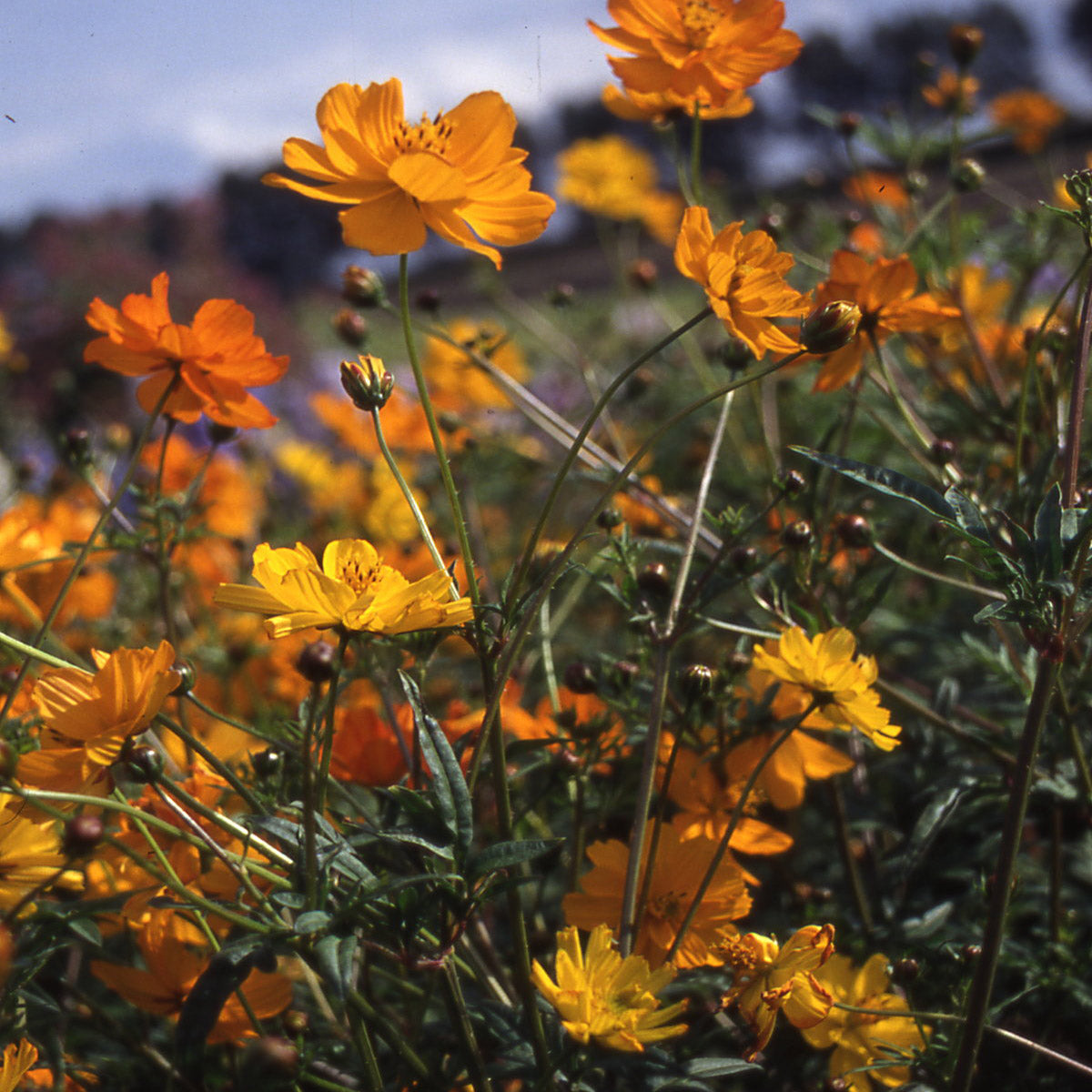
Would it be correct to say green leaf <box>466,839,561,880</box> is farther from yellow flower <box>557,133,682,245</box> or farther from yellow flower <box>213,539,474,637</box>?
yellow flower <box>557,133,682,245</box>

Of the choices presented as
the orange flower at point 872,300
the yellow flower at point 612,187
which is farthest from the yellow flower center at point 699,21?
the yellow flower at point 612,187

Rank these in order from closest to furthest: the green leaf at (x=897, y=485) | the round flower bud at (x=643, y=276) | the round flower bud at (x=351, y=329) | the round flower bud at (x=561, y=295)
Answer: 1. the green leaf at (x=897, y=485)
2. the round flower bud at (x=351, y=329)
3. the round flower bud at (x=561, y=295)
4. the round flower bud at (x=643, y=276)

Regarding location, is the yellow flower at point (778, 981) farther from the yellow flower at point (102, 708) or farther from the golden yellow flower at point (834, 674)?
the yellow flower at point (102, 708)

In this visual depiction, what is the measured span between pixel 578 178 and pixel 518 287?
5.48 meters

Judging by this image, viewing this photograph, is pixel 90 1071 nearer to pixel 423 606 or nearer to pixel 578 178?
pixel 423 606

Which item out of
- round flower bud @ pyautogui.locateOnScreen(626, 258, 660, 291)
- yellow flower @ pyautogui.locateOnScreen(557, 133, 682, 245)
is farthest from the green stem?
yellow flower @ pyautogui.locateOnScreen(557, 133, 682, 245)

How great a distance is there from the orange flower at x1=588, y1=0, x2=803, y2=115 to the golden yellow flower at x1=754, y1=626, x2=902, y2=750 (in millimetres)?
419

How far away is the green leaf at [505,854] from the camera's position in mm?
562

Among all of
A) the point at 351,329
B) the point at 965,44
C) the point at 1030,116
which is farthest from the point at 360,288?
the point at 1030,116

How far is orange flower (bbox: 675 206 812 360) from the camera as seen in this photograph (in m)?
0.65

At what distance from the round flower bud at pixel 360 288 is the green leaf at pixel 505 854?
57 cm

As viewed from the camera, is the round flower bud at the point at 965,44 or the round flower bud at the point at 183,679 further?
the round flower bud at the point at 965,44

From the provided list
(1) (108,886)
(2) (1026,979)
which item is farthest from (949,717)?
(1) (108,886)

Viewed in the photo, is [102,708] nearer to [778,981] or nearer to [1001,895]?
[778,981]
